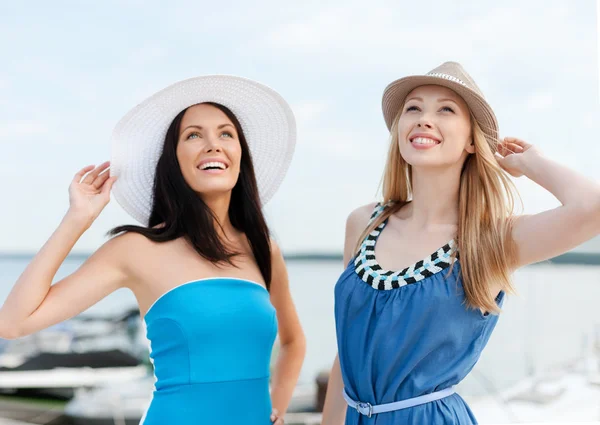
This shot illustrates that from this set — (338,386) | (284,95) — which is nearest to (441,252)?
(338,386)

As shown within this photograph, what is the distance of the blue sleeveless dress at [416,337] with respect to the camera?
1486 millimetres

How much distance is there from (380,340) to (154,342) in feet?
1.71

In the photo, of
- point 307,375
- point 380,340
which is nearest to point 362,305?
point 380,340

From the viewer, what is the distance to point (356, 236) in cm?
179

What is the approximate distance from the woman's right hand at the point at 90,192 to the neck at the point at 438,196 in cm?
71

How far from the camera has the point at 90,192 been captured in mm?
1688

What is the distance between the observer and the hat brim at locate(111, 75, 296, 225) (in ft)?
5.84

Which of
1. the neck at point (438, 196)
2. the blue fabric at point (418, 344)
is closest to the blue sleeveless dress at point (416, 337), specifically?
the blue fabric at point (418, 344)

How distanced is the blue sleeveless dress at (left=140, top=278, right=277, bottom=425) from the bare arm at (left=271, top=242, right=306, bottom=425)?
22 cm

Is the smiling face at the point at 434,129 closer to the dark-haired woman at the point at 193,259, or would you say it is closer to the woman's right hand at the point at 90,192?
the dark-haired woman at the point at 193,259

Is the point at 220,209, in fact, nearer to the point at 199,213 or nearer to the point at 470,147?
the point at 199,213

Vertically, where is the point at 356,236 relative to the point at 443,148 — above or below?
below

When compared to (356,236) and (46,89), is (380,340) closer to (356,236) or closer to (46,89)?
(356,236)

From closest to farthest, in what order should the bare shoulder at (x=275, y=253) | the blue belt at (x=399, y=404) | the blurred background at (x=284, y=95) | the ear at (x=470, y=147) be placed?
the blue belt at (x=399, y=404), the ear at (x=470, y=147), the bare shoulder at (x=275, y=253), the blurred background at (x=284, y=95)
